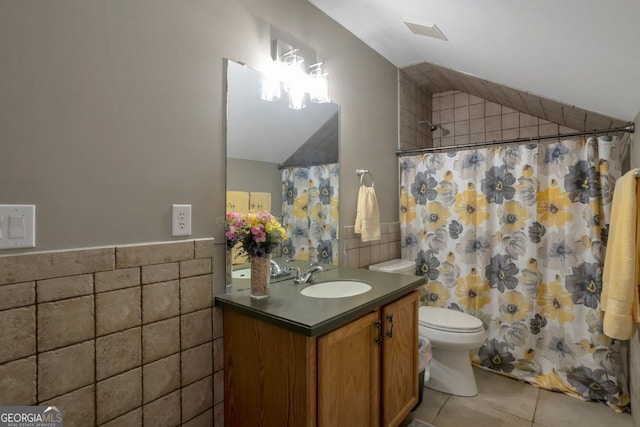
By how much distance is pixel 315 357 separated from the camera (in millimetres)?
1129

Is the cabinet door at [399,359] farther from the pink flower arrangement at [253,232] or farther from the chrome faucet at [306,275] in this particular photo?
the pink flower arrangement at [253,232]

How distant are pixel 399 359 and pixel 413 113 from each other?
2.31 meters

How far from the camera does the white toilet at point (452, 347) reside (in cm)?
204

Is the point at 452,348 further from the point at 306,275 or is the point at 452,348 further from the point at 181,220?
the point at 181,220

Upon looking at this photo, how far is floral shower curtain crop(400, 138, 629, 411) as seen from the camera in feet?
6.69

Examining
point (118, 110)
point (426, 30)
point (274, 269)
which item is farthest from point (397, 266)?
point (118, 110)

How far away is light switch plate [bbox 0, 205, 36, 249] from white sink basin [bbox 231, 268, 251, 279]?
2.36 feet

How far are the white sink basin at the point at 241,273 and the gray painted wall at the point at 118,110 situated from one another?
183 millimetres

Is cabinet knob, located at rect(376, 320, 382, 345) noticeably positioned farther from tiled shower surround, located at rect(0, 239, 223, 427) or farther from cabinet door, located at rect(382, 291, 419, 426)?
tiled shower surround, located at rect(0, 239, 223, 427)

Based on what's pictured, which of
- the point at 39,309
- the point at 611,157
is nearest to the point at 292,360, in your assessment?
the point at 39,309

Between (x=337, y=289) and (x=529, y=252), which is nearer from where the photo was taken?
(x=337, y=289)

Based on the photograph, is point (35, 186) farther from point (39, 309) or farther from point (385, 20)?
point (385, 20)

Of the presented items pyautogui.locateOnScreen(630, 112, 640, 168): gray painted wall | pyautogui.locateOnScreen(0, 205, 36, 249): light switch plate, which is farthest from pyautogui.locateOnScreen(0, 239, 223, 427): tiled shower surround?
pyautogui.locateOnScreen(630, 112, 640, 168): gray painted wall

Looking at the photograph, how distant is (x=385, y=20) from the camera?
2051mm
